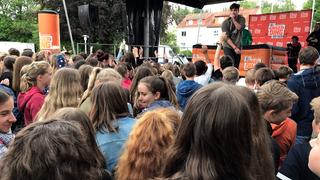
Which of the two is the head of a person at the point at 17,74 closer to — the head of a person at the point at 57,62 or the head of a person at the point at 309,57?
the head of a person at the point at 57,62

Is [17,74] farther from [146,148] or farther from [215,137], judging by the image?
[215,137]

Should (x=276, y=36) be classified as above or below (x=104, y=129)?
above

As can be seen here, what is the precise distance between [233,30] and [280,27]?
29.4 feet

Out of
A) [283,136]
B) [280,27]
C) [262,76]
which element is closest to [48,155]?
[283,136]

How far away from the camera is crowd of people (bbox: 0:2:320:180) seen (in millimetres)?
1231

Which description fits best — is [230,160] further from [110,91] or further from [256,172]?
[110,91]

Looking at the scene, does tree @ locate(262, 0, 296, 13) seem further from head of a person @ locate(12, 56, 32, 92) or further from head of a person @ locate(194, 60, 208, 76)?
head of a person @ locate(12, 56, 32, 92)

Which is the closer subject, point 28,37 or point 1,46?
point 1,46

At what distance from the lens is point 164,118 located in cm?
201

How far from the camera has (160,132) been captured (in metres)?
1.95

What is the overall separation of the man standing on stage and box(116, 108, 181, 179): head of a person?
5645 mm

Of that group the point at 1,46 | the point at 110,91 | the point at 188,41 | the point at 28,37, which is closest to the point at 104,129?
the point at 110,91

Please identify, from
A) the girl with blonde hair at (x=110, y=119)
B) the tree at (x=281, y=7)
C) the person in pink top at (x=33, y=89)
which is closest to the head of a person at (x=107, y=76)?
the person in pink top at (x=33, y=89)

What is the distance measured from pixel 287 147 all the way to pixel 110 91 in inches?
57.3
